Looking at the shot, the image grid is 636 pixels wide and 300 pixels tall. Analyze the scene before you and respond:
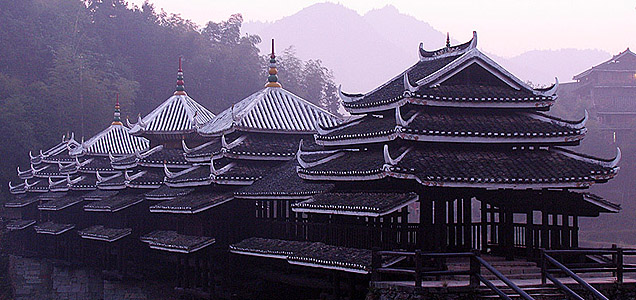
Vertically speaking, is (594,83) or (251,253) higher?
(594,83)

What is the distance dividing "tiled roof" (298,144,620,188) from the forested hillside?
4840 centimetres

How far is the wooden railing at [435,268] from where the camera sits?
17.3 m

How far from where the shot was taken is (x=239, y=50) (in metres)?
93.5

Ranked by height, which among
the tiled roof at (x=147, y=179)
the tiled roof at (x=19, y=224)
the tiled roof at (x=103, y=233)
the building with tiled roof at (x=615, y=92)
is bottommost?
the tiled roof at (x=19, y=224)

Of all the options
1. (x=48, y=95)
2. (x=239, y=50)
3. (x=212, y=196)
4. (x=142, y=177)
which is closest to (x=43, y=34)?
(x=48, y=95)

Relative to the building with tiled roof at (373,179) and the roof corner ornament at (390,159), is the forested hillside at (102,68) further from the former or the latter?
the roof corner ornament at (390,159)

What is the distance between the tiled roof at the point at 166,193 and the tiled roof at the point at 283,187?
452 cm

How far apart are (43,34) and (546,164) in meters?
66.9

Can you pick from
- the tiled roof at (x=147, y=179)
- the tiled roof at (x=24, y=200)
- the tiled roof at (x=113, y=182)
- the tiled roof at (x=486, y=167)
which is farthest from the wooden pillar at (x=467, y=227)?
the tiled roof at (x=24, y=200)

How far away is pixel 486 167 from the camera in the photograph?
20.5 m

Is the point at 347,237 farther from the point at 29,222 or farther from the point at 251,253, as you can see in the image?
the point at 29,222

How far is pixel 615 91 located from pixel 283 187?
46.6m

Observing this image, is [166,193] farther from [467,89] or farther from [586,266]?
[586,266]

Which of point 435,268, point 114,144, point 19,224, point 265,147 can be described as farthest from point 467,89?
point 19,224
